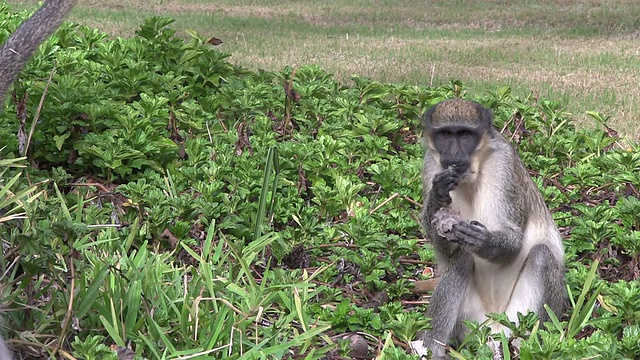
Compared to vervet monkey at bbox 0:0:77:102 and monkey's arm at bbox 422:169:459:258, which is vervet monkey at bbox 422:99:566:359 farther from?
vervet monkey at bbox 0:0:77:102

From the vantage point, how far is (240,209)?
5230 millimetres

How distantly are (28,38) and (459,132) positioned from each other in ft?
5.70

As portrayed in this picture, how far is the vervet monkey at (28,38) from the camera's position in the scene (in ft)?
11.7

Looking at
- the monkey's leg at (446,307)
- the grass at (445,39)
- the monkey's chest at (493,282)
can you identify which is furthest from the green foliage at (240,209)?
the grass at (445,39)

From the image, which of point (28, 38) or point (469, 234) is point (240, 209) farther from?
point (28, 38)

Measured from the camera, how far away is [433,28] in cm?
1448

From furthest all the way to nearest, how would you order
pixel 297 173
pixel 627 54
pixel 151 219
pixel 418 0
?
pixel 418 0, pixel 627 54, pixel 297 173, pixel 151 219

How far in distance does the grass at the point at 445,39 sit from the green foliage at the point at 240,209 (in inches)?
95.1

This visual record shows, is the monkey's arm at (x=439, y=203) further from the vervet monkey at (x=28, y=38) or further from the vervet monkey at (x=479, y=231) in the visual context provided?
the vervet monkey at (x=28, y=38)

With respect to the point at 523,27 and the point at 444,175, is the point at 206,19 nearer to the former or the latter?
the point at 523,27

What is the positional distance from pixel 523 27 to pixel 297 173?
9.42 m

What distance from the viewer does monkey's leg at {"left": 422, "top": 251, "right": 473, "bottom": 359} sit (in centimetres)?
407

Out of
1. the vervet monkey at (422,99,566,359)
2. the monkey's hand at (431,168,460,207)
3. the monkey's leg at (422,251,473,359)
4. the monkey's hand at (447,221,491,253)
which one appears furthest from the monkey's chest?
the monkey's hand at (431,168,460,207)

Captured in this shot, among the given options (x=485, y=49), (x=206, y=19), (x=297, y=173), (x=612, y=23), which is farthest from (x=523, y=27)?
(x=297, y=173)
